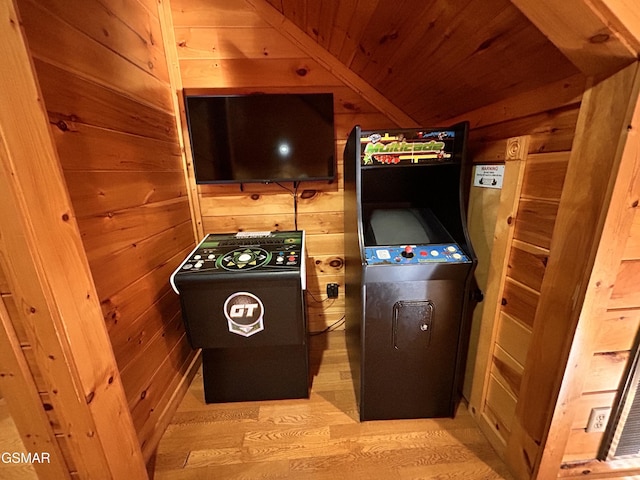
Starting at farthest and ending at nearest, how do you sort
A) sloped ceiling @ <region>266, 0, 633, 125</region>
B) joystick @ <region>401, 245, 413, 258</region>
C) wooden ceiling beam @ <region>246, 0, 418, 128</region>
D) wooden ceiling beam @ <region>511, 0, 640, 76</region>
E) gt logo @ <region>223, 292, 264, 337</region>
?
wooden ceiling beam @ <region>246, 0, 418, 128</region> → gt logo @ <region>223, 292, 264, 337</region> → joystick @ <region>401, 245, 413, 258</region> → sloped ceiling @ <region>266, 0, 633, 125</region> → wooden ceiling beam @ <region>511, 0, 640, 76</region>

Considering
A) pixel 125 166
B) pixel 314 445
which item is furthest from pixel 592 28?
pixel 314 445

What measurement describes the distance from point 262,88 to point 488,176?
52.4 inches

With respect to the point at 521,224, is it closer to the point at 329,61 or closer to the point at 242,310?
the point at 242,310

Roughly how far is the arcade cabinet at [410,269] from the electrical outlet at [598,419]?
1.45 feet

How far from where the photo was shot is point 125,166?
1130mm

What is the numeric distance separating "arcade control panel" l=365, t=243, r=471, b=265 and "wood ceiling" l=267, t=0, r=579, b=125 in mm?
651

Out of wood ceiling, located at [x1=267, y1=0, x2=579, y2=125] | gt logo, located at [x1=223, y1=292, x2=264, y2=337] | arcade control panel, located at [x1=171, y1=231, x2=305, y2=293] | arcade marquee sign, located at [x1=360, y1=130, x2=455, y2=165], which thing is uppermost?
wood ceiling, located at [x1=267, y1=0, x2=579, y2=125]

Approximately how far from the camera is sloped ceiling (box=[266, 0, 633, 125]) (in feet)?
2.52

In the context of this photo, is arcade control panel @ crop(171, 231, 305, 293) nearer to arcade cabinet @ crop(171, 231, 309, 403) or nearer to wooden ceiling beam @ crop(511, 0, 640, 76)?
arcade cabinet @ crop(171, 231, 309, 403)

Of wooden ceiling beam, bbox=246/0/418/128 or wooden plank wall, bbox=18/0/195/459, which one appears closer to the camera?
wooden plank wall, bbox=18/0/195/459

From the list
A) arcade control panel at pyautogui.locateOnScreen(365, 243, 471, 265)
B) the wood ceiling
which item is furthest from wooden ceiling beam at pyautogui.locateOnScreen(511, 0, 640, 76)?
arcade control panel at pyautogui.locateOnScreen(365, 243, 471, 265)

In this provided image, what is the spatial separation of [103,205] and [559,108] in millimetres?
1628

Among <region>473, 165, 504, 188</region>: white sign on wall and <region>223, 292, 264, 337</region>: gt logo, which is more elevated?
<region>473, 165, 504, 188</region>: white sign on wall

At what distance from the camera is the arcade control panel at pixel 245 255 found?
1175 millimetres
